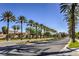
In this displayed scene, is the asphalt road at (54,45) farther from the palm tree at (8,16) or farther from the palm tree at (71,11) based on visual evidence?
the palm tree at (8,16)

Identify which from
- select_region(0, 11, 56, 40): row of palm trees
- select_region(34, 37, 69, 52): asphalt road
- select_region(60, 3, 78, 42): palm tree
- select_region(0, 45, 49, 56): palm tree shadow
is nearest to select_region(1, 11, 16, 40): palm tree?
select_region(0, 11, 56, 40): row of palm trees

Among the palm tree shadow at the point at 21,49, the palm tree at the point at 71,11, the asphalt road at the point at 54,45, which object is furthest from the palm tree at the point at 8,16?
the palm tree at the point at 71,11

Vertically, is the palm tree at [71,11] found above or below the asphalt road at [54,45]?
above

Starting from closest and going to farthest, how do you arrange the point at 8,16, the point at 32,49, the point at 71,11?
the point at 32,49
the point at 8,16
the point at 71,11

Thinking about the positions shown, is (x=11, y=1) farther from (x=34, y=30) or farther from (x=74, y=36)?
(x=74, y=36)

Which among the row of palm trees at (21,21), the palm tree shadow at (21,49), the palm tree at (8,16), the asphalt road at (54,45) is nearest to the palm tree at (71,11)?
the asphalt road at (54,45)

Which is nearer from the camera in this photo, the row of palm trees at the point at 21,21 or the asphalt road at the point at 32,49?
the asphalt road at the point at 32,49

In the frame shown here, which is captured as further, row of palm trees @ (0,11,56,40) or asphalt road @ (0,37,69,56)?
row of palm trees @ (0,11,56,40)

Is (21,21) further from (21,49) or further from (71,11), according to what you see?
(71,11)

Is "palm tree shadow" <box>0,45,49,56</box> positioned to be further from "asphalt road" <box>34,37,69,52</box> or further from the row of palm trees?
the row of palm trees

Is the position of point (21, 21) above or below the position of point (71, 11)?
below

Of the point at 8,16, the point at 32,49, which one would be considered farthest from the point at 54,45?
the point at 8,16

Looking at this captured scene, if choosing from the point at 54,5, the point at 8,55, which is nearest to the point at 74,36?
the point at 54,5

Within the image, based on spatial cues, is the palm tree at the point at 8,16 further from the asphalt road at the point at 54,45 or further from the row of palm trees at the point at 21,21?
the asphalt road at the point at 54,45
